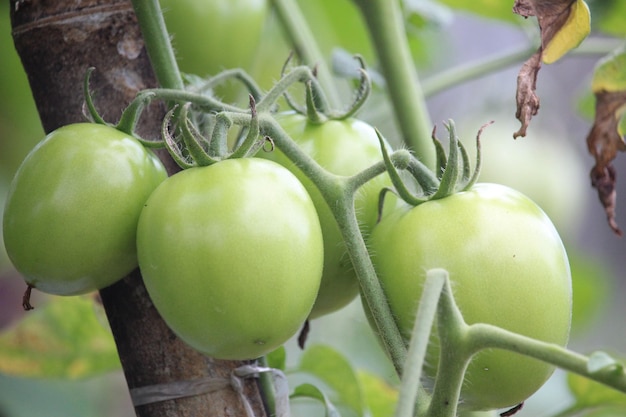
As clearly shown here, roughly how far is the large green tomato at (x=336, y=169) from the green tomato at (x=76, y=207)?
0.13 m

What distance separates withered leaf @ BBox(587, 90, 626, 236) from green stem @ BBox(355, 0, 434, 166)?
0.16 metres

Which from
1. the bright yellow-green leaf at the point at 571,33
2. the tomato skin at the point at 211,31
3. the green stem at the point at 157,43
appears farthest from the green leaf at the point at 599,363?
the tomato skin at the point at 211,31

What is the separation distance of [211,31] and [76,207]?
1.02ft

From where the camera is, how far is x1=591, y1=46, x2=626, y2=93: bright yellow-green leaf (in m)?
0.81

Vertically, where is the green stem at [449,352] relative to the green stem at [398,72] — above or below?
below

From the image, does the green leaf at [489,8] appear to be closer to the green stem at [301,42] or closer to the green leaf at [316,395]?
the green stem at [301,42]

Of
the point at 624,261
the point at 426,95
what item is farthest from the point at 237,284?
the point at 624,261

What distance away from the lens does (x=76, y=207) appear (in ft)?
1.92

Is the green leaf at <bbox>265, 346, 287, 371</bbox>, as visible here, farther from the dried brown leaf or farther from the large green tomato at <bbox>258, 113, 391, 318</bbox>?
the dried brown leaf

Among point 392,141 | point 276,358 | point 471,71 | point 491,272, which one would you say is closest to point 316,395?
point 276,358

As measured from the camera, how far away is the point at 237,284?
1.74ft

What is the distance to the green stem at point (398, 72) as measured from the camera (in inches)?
33.8

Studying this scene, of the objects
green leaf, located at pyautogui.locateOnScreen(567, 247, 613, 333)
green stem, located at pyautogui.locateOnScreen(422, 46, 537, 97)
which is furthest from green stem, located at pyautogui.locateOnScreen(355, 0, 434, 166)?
green leaf, located at pyautogui.locateOnScreen(567, 247, 613, 333)

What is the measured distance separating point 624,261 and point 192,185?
3523 mm
